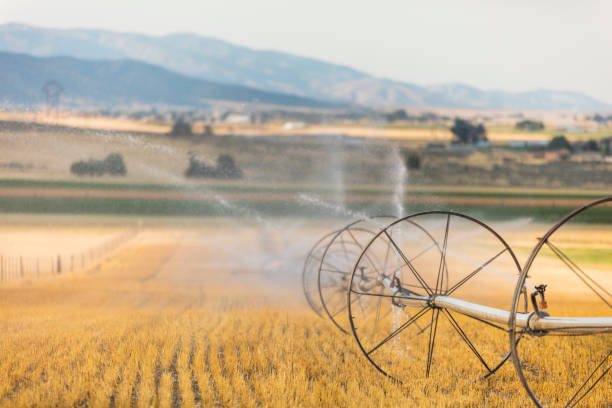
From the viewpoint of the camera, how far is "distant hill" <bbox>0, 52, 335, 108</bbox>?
115438 mm

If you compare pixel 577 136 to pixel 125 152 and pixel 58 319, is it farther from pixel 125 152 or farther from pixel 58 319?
pixel 58 319

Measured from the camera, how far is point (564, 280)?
149 ft

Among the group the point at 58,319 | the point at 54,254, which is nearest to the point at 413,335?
the point at 58,319

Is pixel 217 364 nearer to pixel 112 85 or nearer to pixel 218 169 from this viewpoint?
pixel 218 169

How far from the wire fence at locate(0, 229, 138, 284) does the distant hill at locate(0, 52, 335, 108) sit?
39.0 meters

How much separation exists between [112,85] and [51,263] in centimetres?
8665

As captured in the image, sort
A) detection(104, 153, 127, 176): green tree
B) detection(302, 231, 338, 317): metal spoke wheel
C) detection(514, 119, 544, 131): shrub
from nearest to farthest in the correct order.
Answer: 1. detection(302, 231, 338, 317): metal spoke wheel
2. detection(104, 153, 127, 176): green tree
3. detection(514, 119, 544, 131): shrub

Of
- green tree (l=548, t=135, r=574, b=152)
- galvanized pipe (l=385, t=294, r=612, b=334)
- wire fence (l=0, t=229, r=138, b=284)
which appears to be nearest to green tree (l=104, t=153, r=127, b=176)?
wire fence (l=0, t=229, r=138, b=284)

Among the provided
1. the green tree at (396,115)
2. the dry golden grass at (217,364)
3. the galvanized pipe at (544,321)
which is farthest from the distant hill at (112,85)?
the galvanized pipe at (544,321)

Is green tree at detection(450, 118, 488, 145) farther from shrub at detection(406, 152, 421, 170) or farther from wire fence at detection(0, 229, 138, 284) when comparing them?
wire fence at detection(0, 229, 138, 284)

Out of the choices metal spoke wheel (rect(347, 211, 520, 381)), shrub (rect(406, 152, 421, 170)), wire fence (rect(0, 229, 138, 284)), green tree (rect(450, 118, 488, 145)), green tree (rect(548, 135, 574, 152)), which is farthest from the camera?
green tree (rect(450, 118, 488, 145))

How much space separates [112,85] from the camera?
136 m

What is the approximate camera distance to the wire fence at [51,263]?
44.3m

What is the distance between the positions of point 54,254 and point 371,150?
2268 inches
